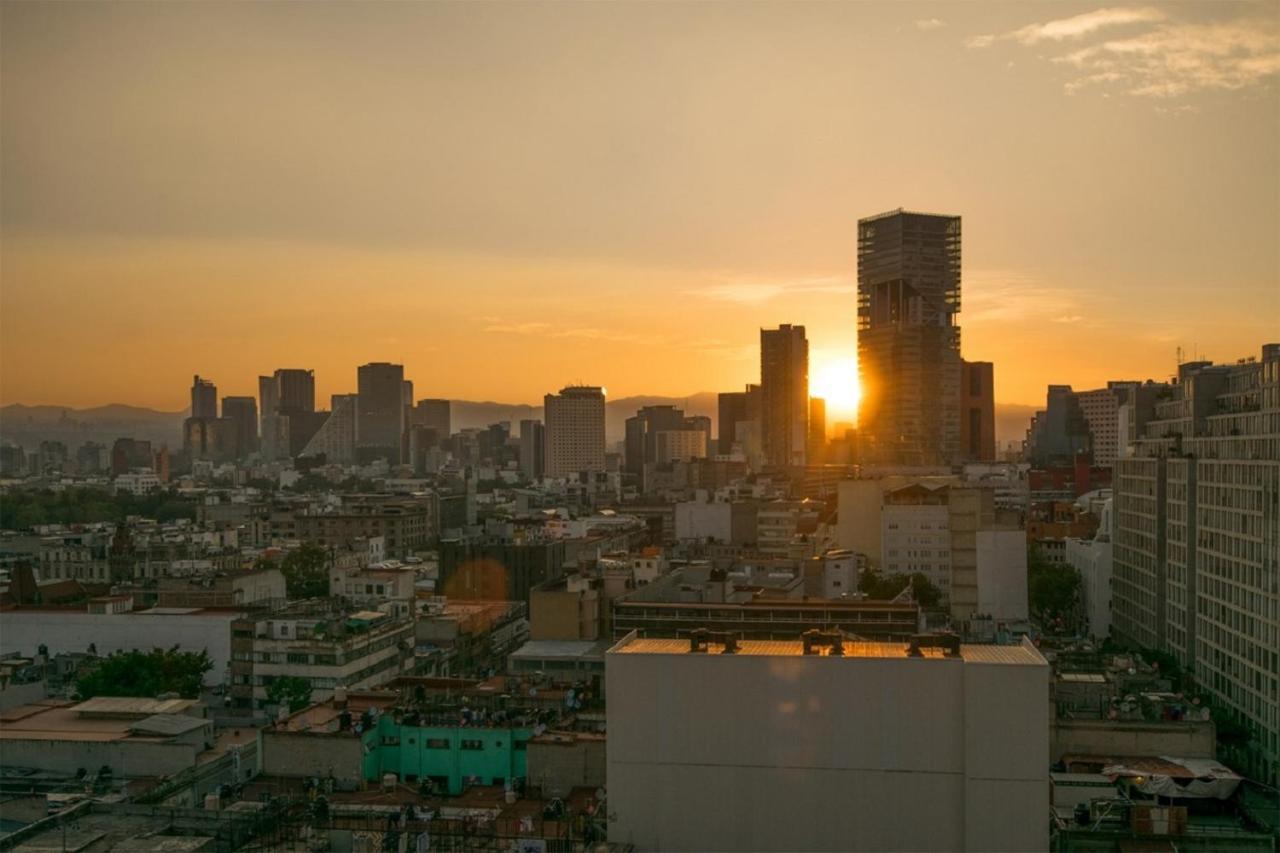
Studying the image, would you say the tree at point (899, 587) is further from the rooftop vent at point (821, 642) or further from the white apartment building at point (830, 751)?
the white apartment building at point (830, 751)

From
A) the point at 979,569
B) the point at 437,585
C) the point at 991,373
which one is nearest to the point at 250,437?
the point at 991,373

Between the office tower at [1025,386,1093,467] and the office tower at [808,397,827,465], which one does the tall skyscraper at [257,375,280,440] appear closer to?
the office tower at [808,397,827,465]

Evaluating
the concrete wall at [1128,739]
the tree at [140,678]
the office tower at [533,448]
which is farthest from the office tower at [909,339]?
the tree at [140,678]

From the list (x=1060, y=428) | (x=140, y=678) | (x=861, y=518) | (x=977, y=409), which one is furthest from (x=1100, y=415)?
(x=140, y=678)

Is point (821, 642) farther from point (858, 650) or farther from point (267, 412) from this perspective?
point (267, 412)

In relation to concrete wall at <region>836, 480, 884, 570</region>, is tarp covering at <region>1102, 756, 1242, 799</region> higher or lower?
lower

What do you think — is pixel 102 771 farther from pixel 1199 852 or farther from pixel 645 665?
pixel 1199 852

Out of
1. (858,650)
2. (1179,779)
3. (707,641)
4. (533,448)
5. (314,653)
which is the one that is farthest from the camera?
(533,448)

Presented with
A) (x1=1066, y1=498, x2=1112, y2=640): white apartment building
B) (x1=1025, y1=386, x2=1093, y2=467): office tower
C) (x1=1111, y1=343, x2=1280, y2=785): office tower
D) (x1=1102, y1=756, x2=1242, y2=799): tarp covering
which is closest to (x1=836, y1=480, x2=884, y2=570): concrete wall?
(x1=1066, y1=498, x2=1112, y2=640): white apartment building
